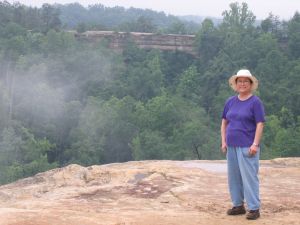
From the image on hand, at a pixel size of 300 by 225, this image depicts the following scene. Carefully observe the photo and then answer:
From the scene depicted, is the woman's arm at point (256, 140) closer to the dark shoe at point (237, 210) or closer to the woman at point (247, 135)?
the woman at point (247, 135)

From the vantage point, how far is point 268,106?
33594 mm

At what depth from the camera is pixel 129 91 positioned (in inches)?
1581

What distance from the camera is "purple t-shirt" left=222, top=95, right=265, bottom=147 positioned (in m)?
4.07

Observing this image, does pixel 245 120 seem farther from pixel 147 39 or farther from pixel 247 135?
pixel 147 39

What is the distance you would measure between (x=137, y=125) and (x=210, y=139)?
21.5ft

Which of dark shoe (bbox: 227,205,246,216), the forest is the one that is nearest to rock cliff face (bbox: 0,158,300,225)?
dark shoe (bbox: 227,205,246,216)

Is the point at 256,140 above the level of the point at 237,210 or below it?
above

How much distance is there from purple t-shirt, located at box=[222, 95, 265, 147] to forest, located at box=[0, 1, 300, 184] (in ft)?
61.1

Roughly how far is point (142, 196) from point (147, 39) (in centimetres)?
4356

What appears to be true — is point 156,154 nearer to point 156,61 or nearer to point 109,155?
point 109,155

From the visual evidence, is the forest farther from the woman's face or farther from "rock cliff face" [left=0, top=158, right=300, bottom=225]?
the woman's face

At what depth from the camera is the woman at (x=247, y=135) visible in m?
4.06

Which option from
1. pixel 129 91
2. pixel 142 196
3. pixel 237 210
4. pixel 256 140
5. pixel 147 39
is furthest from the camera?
pixel 147 39

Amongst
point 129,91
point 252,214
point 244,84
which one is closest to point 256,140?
point 244,84
